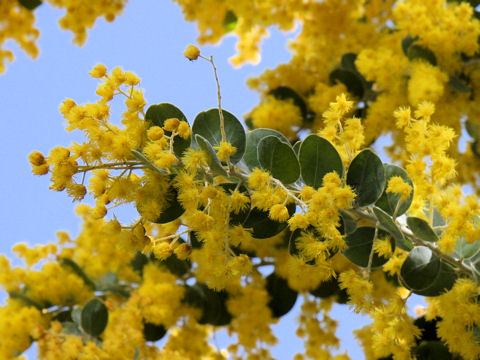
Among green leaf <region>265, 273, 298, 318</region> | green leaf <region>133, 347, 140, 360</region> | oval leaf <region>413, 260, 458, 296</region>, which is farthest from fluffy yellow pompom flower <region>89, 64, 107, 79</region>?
green leaf <region>265, 273, 298, 318</region>

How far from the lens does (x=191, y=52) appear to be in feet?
3.45

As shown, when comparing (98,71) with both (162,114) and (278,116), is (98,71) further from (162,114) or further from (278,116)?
(278,116)

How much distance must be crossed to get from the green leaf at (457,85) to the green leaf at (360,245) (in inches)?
33.7

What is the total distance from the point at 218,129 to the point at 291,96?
0.92 metres

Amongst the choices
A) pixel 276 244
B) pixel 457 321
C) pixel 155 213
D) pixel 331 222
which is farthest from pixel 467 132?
pixel 155 213

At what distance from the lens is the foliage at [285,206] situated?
40.8 inches

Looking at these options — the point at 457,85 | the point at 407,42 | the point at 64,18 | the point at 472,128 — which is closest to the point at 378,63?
the point at 407,42

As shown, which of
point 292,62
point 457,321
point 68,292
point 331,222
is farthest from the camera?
point 292,62

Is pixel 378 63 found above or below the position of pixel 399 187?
above

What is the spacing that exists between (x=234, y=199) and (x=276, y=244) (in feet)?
2.65

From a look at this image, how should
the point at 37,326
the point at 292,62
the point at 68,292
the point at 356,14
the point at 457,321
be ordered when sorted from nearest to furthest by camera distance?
1. the point at 457,321
2. the point at 37,326
3. the point at 68,292
4. the point at 292,62
5. the point at 356,14

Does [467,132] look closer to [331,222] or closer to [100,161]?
[331,222]

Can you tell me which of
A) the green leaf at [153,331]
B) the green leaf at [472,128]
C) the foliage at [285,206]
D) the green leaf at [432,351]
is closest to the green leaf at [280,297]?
the foliage at [285,206]

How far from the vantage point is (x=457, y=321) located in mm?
1167
